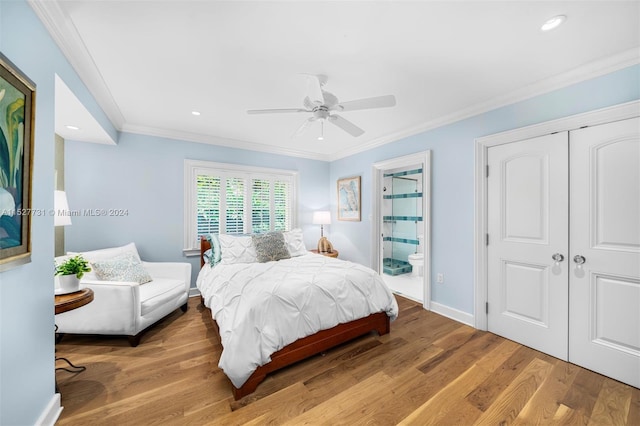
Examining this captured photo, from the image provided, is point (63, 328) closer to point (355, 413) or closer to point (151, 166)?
point (151, 166)

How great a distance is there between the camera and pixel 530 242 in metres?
2.36

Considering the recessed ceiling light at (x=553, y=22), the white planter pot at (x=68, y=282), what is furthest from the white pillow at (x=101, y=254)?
the recessed ceiling light at (x=553, y=22)

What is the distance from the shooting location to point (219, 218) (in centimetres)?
391

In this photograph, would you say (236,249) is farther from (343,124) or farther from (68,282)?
(343,124)

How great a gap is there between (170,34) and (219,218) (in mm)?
2669

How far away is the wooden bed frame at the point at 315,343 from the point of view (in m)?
1.76

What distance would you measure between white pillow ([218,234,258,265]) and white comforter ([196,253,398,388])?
10.5 inches

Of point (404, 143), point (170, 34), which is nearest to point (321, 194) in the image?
point (404, 143)

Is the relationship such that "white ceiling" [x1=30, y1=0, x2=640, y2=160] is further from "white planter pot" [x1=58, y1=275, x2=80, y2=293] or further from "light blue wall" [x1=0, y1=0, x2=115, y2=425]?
"white planter pot" [x1=58, y1=275, x2=80, y2=293]

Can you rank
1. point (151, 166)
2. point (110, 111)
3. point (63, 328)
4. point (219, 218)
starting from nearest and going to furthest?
point (63, 328), point (110, 111), point (151, 166), point (219, 218)

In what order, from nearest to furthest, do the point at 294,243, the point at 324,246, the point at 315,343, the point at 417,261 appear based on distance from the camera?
the point at 315,343
the point at 294,243
the point at 324,246
the point at 417,261

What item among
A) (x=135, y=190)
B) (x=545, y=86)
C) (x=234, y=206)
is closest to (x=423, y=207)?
(x=545, y=86)

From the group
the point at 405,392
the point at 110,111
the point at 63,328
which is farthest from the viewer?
the point at 110,111

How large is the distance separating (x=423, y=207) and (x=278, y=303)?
91.9 inches
